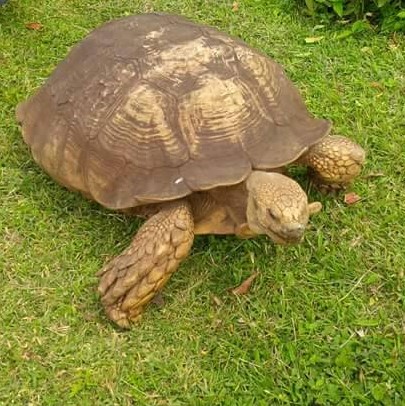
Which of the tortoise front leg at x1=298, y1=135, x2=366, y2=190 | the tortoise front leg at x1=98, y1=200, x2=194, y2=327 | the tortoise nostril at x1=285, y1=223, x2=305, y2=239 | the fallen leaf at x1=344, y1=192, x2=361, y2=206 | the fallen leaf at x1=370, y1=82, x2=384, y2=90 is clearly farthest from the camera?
the fallen leaf at x1=370, y1=82, x2=384, y2=90

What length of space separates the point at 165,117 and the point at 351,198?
1082 millimetres

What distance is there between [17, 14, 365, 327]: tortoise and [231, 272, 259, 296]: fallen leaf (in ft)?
0.71

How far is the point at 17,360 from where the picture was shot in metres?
3.10

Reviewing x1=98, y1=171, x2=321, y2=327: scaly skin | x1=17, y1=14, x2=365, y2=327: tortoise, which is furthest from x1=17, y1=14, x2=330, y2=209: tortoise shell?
x1=98, y1=171, x2=321, y2=327: scaly skin

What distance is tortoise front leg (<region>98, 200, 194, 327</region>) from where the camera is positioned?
316cm

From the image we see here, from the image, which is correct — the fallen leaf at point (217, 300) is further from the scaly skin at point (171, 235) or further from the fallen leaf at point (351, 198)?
the fallen leaf at point (351, 198)

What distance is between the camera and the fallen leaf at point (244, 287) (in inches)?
132

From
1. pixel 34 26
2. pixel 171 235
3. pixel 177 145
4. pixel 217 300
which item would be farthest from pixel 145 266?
pixel 34 26

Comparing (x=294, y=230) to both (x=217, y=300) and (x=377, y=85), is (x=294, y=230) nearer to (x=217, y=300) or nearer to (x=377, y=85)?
(x=217, y=300)

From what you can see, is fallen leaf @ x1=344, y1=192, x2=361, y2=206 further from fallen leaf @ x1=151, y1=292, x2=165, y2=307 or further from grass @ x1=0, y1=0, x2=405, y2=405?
fallen leaf @ x1=151, y1=292, x2=165, y2=307

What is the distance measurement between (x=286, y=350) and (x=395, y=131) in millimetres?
1633

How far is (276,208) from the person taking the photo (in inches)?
119

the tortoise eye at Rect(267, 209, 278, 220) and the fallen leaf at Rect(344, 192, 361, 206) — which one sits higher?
the tortoise eye at Rect(267, 209, 278, 220)

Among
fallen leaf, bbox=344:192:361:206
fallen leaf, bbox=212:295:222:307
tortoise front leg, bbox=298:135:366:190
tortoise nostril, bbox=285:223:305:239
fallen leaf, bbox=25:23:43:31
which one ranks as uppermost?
tortoise nostril, bbox=285:223:305:239
